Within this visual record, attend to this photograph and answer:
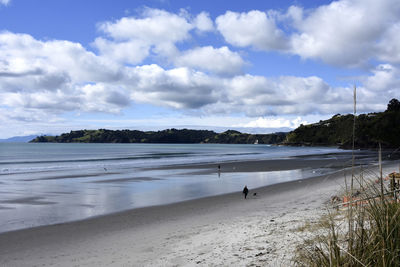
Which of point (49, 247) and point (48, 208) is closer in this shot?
point (49, 247)

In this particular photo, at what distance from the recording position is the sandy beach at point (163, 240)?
7.77 m

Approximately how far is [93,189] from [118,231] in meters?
14.0

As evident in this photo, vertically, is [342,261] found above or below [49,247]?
above

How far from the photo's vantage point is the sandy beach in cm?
777

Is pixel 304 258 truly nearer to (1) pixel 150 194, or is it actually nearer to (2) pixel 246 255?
(2) pixel 246 255

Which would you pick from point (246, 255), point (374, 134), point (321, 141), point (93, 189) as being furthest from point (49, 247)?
point (321, 141)

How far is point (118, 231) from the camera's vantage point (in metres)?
12.5

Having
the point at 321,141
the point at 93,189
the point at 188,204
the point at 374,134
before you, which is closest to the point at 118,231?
the point at 188,204

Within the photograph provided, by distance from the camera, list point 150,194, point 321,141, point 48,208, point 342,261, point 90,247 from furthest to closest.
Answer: point 321,141 < point 150,194 < point 48,208 < point 90,247 < point 342,261

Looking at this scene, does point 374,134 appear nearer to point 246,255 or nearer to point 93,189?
point 93,189

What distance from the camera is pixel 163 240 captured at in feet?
34.0

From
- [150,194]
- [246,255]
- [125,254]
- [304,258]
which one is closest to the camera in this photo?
[304,258]

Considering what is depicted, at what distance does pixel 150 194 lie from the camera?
22.7 m

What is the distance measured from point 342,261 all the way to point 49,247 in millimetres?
9886
